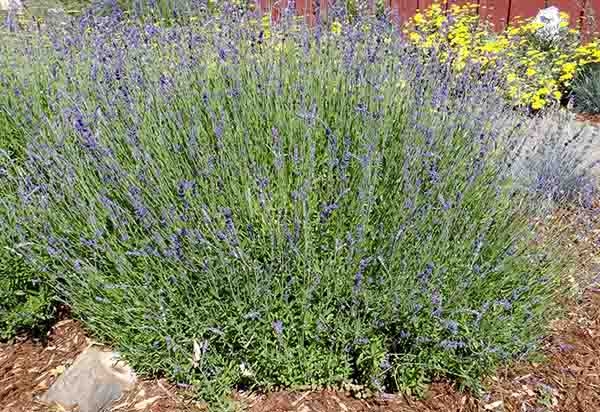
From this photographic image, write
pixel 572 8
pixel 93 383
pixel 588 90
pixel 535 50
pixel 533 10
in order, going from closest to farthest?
1. pixel 93 383
2. pixel 588 90
3. pixel 535 50
4. pixel 572 8
5. pixel 533 10

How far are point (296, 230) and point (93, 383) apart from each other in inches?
43.0

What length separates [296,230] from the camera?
82.9 inches

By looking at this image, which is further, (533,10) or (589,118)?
(533,10)

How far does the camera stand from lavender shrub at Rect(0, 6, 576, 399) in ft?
7.06

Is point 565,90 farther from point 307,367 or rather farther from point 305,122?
point 307,367

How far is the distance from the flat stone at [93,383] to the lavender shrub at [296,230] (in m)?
0.08

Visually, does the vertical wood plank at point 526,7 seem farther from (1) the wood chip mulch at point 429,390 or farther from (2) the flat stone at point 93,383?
(2) the flat stone at point 93,383

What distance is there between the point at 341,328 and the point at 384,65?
1403 mm

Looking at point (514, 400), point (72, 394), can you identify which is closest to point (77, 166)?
point (72, 394)

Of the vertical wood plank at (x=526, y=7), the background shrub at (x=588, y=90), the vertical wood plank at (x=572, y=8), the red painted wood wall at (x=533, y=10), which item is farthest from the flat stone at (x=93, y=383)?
the vertical wood plank at (x=526, y=7)

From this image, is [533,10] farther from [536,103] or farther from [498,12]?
[536,103]

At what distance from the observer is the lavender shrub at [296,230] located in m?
2.15

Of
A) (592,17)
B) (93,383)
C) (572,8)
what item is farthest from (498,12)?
(93,383)

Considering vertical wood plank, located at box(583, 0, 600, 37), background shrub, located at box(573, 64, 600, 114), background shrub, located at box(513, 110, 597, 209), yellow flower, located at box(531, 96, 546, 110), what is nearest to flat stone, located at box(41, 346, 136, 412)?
background shrub, located at box(513, 110, 597, 209)
